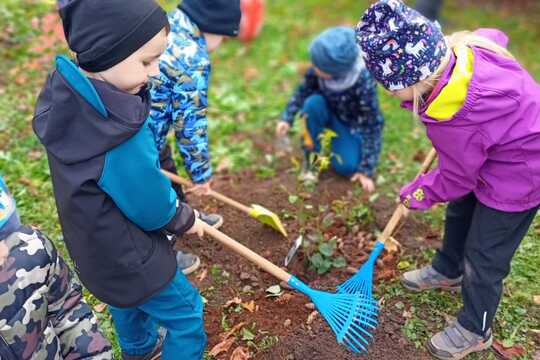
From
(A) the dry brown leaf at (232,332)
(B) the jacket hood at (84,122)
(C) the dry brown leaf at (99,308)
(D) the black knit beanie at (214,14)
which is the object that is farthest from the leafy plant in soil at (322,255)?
(B) the jacket hood at (84,122)

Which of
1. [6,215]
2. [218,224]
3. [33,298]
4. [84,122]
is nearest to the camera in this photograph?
[84,122]

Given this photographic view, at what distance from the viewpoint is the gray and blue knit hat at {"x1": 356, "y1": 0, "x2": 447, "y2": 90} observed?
2.19m

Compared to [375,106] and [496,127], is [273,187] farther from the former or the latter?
[496,127]

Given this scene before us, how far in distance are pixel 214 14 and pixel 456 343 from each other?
7.19 ft

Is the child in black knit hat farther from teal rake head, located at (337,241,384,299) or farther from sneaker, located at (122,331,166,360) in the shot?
teal rake head, located at (337,241,384,299)

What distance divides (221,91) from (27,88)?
190 centimetres

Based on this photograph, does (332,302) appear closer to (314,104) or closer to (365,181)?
(365,181)

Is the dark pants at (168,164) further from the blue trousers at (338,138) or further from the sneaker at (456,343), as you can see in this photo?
the sneaker at (456,343)

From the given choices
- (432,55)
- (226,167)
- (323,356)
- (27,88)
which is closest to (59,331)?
(323,356)

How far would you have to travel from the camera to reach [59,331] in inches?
91.4

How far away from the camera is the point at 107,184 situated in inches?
73.8

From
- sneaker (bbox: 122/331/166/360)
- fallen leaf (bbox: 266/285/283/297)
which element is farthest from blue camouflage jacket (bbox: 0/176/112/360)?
fallen leaf (bbox: 266/285/283/297)

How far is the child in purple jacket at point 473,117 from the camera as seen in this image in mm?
2213

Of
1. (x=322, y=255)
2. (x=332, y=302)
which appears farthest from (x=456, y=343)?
(x=322, y=255)
